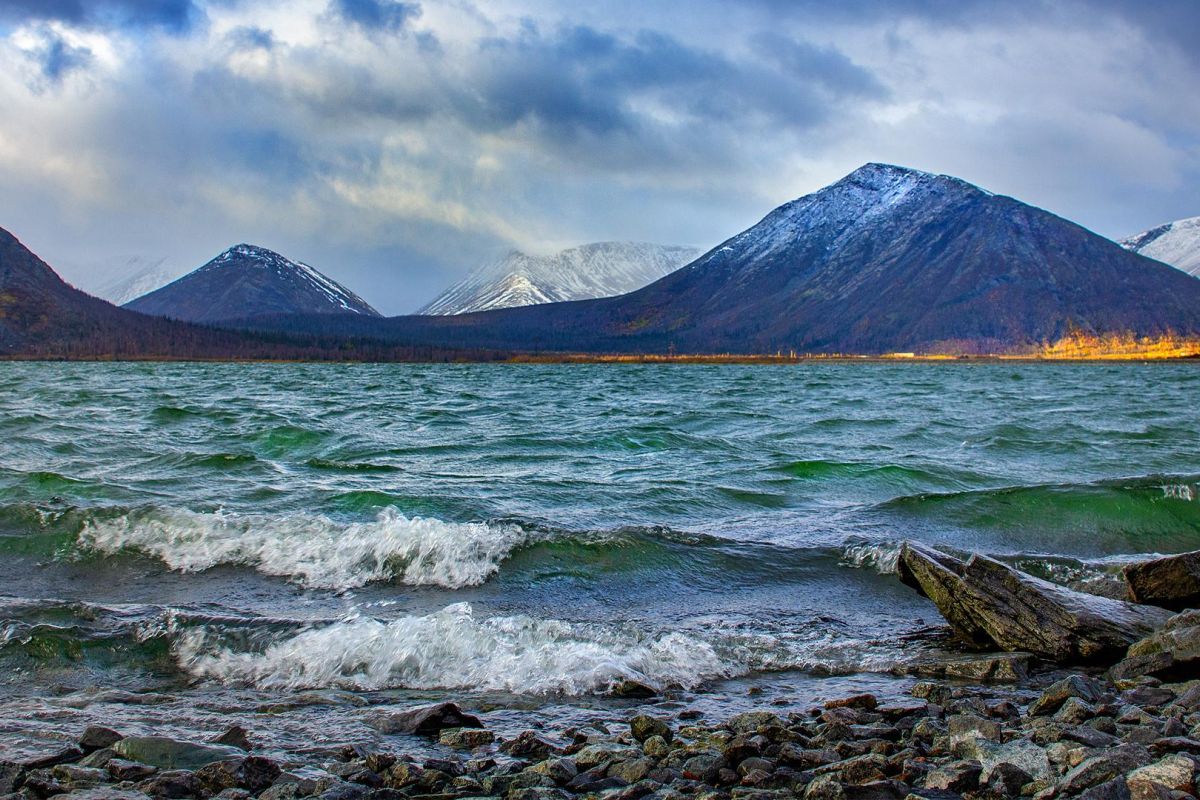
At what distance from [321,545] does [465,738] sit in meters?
8.32

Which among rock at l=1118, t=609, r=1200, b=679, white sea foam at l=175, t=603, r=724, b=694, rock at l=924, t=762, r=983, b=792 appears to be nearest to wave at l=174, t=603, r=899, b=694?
white sea foam at l=175, t=603, r=724, b=694

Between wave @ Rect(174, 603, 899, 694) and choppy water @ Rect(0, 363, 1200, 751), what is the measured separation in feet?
0.11

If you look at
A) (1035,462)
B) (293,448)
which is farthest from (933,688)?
(293,448)

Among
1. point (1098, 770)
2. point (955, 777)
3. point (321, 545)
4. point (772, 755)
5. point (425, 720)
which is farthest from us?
point (321, 545)

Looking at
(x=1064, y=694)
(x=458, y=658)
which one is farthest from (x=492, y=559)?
(x=1064, y=694)

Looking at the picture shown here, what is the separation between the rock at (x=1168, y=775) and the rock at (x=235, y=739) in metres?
6.37

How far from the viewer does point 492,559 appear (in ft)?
49.9

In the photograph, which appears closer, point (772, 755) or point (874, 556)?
point (772, 755)

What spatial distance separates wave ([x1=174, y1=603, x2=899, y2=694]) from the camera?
987 centimetres

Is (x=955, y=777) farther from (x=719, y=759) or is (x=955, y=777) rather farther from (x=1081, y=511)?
(x=1081, y=511)

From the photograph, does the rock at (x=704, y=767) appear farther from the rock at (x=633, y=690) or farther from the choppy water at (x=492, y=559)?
the rock at (x=633, y=690)

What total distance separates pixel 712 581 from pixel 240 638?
22.9 ft

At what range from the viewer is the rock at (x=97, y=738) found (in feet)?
23.6

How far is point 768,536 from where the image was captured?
56.5ft
